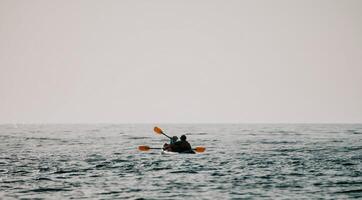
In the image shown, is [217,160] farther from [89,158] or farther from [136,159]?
[89,158]

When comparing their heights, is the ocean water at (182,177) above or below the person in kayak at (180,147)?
below

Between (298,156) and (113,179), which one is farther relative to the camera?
(298,156)

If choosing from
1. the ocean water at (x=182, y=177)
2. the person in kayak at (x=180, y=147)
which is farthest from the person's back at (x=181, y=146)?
the ocean water at (x=182, y=177)

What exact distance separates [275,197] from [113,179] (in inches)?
397

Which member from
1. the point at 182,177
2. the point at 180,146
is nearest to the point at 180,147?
the point at 180,146

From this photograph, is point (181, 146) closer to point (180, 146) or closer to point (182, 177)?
point (180, 146)

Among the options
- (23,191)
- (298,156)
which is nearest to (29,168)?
(23,191)

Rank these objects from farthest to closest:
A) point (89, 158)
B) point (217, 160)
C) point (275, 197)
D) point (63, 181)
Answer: point (89, 158) < point (217, 160) < point (63, 181) < point (275, 197)

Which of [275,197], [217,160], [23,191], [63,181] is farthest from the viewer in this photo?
[217,160]

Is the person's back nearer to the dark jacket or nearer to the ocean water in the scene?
the dark jacket

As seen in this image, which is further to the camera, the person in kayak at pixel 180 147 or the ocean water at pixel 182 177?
the person in kayak at pixel 180 147

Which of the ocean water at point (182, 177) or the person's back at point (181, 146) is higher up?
the person's back at point (181, 146)

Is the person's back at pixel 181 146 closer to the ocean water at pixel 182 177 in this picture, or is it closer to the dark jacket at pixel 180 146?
the dark jacket at pixel 180 146

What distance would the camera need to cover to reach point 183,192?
25.9 meters
